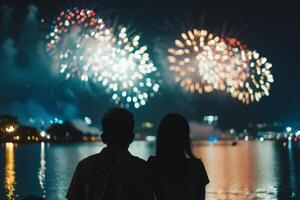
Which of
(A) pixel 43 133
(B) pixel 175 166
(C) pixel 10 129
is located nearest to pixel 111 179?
(B) pixel 175 166

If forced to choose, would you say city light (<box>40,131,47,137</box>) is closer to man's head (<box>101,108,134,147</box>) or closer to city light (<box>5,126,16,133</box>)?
city light (<box>5,126,16,133</box>)

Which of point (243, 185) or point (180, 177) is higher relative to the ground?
point (180, 177)

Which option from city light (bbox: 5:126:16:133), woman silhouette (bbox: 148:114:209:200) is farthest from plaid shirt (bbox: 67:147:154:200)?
city light (bbox: 5:126:16:133)

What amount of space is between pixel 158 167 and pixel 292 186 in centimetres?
2682

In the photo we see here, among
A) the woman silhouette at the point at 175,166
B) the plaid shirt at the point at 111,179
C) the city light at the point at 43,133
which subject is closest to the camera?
the plaid shirt at the point at 111,179

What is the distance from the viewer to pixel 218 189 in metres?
26.6

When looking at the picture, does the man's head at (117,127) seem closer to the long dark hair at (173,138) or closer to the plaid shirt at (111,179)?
the plaid shirt at (111,179)

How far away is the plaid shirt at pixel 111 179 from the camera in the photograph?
3.54m

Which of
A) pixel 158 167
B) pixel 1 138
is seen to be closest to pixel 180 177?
pixel 158 167

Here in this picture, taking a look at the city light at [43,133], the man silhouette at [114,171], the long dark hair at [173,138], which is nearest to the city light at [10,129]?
the city light at [43,133]

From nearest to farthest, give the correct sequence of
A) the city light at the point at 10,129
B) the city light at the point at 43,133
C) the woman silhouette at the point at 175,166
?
the woman silhouette at the point at 175,166
the city light at the point at 10,129
the city light at the point at 43,133

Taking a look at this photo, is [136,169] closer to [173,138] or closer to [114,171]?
[114,171]

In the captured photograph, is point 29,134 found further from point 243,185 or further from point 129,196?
point 129,196

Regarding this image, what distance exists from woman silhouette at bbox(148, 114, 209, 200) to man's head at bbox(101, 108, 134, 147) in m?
0.26
